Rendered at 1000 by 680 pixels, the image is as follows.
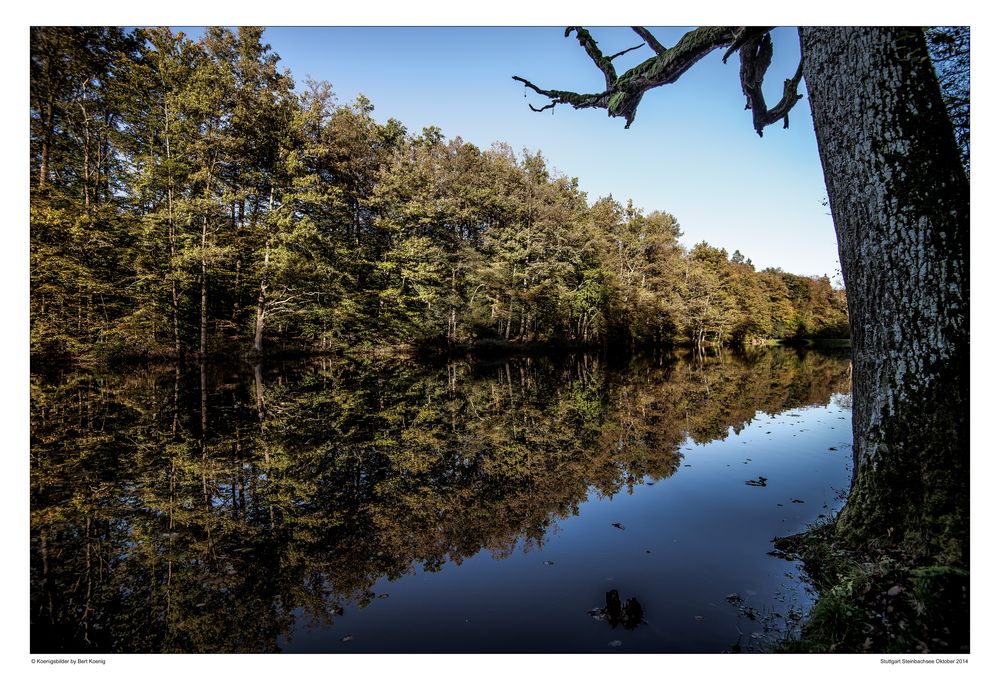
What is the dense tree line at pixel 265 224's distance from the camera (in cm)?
1784

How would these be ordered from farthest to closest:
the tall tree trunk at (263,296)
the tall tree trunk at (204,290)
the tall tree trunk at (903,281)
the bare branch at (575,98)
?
the tall tree trunk at (263,296)
the tall tree trunk at (204,290)
the bare branch at (575,98)
the tall tree trunk at (903,281)

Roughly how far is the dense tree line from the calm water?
11.1m

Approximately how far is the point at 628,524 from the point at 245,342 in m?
24.1

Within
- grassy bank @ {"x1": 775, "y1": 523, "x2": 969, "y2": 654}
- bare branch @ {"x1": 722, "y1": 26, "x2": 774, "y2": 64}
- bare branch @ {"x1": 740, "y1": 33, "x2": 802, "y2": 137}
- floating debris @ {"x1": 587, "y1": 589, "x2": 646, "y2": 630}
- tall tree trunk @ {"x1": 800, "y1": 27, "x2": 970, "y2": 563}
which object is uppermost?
bare branch @ {"x1": 740, "y1": 33, "x2": 802, "y2": 137}

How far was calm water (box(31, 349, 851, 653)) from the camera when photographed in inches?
120

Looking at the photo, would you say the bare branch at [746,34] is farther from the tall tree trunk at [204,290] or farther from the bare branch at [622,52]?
the tall tree trunk at [204,290]

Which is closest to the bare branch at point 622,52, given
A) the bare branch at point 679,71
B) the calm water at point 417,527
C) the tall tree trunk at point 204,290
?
the bare branch at point 679,71

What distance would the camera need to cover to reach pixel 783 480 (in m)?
6.29

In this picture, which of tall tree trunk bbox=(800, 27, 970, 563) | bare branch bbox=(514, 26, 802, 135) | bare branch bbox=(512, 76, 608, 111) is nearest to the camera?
tall tree trunk bbox=(800, 27, 970, 563)

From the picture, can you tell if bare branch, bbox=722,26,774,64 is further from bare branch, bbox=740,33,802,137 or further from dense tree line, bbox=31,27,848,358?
dense tree line, bbox=31,27,848,358

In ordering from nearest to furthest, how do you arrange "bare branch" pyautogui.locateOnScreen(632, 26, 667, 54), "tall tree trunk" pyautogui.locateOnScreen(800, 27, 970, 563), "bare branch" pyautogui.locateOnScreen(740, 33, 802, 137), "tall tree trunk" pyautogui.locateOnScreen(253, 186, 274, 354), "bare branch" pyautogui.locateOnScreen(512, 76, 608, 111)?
"tall tree trunk" pyautogui.locateOnScreen(800, 27, 970, 563)
"bare branch" pyautogui.locateOnScreen(632, 26, 667, 54)
"bare branch" pyautogui.locateOnScreen(740, 33, 802, 137)
"bare branch" pyautogui.locateOnScreen(512, 76, 608, 111)
"tall tree trunk" pyautogui.locateOnScreen(253, 186, 274, 354)

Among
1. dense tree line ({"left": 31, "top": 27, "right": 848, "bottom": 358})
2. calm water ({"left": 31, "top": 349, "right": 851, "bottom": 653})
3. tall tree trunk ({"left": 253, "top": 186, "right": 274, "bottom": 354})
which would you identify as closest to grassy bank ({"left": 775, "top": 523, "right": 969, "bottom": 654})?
calm water ({"left": 31, "top": 349, "right": 851, "bottom": 653})

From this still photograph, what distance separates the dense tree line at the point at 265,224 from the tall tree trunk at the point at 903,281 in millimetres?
16834

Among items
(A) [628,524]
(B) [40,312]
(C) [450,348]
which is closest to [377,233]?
(C) [450,348]
